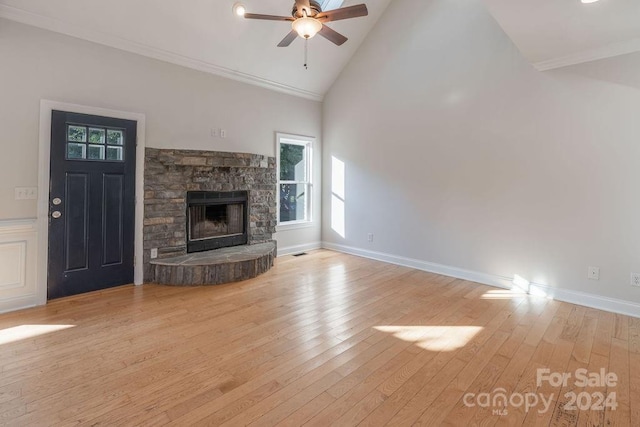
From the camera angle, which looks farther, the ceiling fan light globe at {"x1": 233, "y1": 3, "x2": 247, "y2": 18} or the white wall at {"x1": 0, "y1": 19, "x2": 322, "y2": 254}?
the ceiling fan light globe at {"x1": 233, "y1": 3, "x2": 247, "y2": 18}

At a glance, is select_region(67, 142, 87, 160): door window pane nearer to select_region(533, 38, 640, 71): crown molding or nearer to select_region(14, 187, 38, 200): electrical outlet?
select_region(14, 187, 38, 200): electrical outlet

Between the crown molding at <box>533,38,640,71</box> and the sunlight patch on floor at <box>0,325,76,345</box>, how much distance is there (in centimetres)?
569

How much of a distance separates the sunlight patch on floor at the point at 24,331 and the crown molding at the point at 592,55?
5692 millimetres

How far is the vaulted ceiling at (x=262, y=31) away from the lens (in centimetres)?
286

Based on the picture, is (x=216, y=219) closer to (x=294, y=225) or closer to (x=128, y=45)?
(x=294, y=225)

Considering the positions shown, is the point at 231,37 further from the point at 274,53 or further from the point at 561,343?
the point at 561,343

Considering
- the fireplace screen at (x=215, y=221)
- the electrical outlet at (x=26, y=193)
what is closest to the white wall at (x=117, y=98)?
the electrical outlet at (x=26, y=193)

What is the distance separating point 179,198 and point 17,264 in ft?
5.95

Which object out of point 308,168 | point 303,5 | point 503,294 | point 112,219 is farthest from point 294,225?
point 303,5

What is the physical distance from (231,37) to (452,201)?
391 cm

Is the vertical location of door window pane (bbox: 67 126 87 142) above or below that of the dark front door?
above

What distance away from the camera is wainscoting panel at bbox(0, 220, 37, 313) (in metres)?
3.24

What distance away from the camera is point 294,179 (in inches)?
244

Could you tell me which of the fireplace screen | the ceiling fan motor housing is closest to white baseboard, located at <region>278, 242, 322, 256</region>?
the fireplace screen
